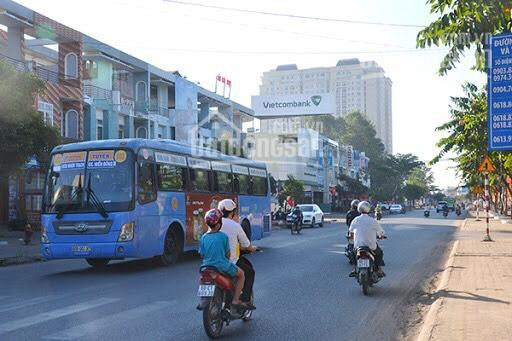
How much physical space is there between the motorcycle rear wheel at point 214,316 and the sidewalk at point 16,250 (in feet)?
37.4

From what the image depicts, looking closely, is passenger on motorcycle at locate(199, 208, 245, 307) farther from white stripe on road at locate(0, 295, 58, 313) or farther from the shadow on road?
the shadow on road

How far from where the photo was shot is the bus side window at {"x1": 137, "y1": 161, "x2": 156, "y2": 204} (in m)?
13.9

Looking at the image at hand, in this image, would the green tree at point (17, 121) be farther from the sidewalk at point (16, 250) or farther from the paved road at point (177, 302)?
the paved road at point (177, 302)

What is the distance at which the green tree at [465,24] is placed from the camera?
6.11 metres

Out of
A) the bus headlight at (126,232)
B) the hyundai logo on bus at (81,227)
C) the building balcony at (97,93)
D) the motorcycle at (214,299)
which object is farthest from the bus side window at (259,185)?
the building balcony at (97,93)

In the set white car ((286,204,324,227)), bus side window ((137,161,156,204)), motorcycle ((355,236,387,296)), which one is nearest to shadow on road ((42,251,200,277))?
bus side window ((137,161,156,204))

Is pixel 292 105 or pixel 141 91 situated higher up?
pixel 292 105

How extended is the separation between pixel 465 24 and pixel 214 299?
4.13 meters

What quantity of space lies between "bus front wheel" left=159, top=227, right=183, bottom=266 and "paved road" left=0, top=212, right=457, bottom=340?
0.41 m

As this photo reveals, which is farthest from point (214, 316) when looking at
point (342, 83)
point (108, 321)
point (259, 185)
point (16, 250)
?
point (342, 83)

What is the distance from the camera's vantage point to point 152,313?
8625 millimetres

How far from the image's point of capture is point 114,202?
13492 mm

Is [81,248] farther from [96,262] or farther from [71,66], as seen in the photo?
[71,66]

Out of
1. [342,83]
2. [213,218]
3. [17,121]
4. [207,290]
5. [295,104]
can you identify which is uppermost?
[342,83]
